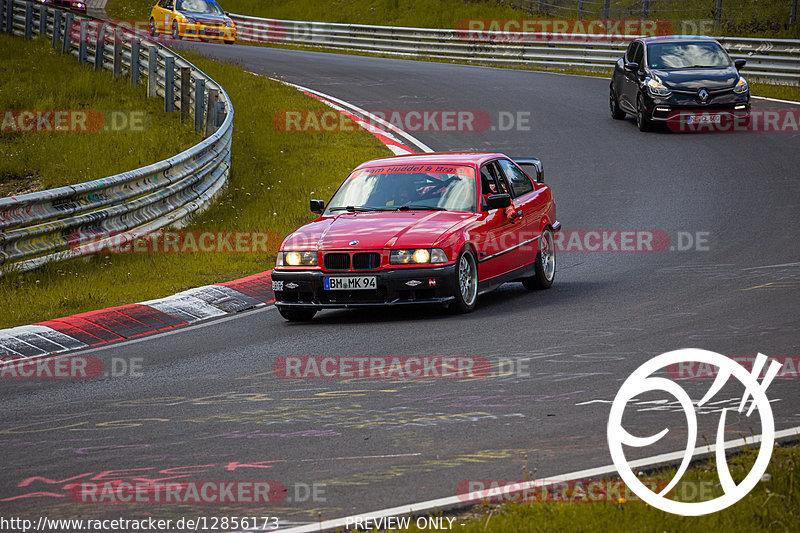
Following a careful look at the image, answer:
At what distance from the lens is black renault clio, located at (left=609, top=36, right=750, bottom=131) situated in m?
21.9

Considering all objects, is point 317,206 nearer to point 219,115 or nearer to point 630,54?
point 219,115

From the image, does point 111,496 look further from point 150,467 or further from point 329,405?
point 329,405

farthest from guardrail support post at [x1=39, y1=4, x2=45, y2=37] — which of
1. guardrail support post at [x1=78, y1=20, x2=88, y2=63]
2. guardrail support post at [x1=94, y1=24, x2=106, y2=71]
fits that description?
guardrail support post at [x1=94, y1=24, x2=106, y2=71]

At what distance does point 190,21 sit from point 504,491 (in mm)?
36127

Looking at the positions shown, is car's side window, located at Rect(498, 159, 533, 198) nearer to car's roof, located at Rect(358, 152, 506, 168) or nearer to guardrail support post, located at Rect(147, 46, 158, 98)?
car's roof, located at Rect(358, 152, 506, 168)

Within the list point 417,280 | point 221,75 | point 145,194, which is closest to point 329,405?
point 417,280

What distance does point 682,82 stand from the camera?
21891 mm

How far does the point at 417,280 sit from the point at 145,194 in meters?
5.21

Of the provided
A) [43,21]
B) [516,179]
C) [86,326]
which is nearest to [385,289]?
[86,326]

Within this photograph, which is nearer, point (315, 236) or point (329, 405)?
point (329, 405)

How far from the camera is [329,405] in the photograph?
23.2ft

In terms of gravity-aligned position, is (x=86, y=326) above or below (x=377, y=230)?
below

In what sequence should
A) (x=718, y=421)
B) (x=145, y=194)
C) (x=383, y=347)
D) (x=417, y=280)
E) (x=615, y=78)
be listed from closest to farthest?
(x=718, y=421) < (x=383, y=347) < (x=417, y=280) < (x=145, y=194) < (x=615, y=78)

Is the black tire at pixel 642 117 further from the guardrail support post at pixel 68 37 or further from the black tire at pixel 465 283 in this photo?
the guardrail support post at pixel 68 37
